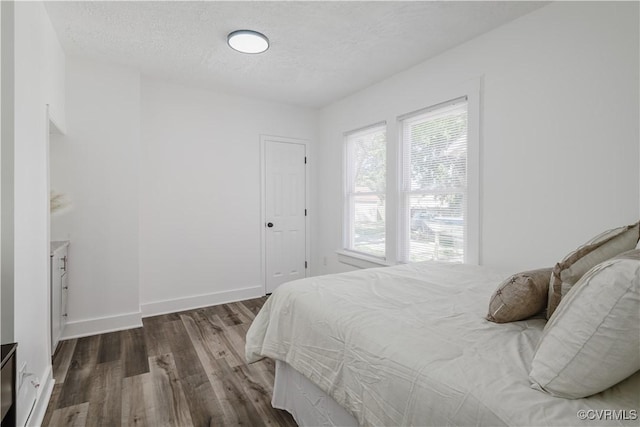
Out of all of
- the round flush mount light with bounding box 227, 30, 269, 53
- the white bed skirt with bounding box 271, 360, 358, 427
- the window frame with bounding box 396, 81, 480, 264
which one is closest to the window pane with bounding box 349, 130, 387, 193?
the window frame with bounding box 396, 81, 480, 264

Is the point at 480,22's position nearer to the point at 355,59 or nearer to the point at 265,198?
the point at 355,59

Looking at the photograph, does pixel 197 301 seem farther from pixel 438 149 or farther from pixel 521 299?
pixel 521 299

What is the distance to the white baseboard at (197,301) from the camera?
3.54 m

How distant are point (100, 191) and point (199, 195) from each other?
0.99 metres

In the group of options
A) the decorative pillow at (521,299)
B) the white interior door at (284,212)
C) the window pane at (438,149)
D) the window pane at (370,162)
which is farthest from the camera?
the white interior door at (284,212)

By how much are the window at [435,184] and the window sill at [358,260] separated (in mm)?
323

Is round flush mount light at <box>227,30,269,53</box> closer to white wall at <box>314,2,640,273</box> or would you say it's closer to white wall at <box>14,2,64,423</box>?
white wall at <box>14,2,64,423</box>

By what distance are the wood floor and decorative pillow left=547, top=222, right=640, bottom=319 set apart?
151 centimetres

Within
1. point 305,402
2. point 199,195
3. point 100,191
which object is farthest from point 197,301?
point 305,402

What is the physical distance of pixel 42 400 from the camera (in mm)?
1918

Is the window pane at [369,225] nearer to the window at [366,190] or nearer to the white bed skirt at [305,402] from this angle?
the window at [366,190]

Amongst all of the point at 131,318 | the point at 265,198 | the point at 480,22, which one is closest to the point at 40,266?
the point at 131,318

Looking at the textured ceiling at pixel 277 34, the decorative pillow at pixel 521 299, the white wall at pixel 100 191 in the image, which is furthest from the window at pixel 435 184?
the white wall at pixel 100 191

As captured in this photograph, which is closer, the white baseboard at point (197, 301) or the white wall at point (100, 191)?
the white wall at point (100, 191)
